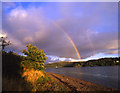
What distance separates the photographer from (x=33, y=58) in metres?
14.3

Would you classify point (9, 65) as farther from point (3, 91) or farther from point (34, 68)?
point (3, 91)

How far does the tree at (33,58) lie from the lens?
13.9 metres

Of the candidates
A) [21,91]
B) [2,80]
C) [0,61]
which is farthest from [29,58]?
[21,91]

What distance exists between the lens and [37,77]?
1359cm

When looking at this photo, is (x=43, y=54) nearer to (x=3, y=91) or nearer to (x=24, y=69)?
(x=24, y=69)

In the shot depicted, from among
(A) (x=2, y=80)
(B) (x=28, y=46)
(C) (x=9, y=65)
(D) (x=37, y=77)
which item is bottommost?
(D) (x=37, y=77)

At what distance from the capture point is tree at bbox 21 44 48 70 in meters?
13.9

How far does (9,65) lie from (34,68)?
3.73 metres

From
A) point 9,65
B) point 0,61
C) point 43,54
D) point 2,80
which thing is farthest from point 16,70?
point 43,54

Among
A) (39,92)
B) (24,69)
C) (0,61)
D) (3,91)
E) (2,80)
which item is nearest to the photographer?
(3,91)

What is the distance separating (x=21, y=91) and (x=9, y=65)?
5.66 m

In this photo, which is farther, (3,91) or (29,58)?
(29,58)

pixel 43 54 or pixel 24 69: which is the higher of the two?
pixel 43 54

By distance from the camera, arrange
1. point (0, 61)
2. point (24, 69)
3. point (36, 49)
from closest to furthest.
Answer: point (0, 61), point (24, 69), point (36, 49)
